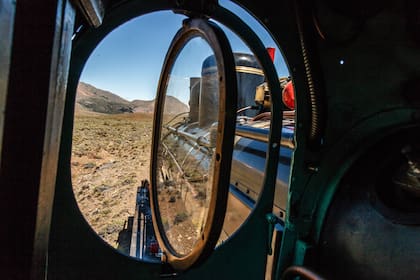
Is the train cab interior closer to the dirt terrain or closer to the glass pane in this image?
the glass pane

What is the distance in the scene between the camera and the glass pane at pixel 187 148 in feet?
4.52

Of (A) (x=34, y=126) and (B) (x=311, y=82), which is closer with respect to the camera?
(A) (x=34, y=126)

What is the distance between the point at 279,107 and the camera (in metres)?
→ 1.36

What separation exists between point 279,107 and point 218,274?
0.89m

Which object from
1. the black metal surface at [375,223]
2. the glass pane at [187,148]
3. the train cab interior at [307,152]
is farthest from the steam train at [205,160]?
the black metal surface at [375,223]

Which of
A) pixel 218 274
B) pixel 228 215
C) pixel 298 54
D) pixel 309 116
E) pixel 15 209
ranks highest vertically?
pixel 298 54

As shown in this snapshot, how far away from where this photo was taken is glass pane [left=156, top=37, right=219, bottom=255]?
1378 mm

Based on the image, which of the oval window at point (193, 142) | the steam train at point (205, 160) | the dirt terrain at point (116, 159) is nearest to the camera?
the oval window at point (193, 142)

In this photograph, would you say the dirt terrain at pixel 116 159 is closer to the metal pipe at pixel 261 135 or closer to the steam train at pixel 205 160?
the steam train at pixel 205 160

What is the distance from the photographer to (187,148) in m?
Answer: 2.37

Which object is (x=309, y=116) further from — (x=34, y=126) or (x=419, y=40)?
(x=34, y=126)

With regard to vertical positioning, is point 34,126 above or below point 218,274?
above

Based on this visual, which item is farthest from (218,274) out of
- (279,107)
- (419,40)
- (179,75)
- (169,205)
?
(419,40)

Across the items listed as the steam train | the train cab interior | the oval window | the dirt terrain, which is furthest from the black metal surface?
the dirt terrain
